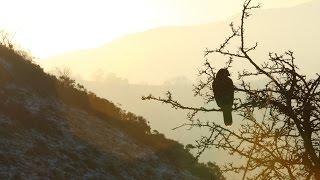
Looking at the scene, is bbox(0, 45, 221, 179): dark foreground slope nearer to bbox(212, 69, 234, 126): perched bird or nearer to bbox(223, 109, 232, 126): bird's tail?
bbox(212, 69, 234, 126): perched bird

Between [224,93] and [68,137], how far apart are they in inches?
675

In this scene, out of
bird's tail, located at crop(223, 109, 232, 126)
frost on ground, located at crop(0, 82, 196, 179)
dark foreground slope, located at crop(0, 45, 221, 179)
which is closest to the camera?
bird's tail, located at crop(223, 109, 232, 126)

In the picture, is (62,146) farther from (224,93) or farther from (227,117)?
(227,117)

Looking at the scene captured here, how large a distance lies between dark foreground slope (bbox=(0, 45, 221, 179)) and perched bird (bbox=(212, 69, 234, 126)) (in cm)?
1162

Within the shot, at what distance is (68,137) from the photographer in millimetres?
22656

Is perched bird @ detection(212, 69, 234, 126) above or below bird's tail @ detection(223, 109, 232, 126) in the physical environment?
above

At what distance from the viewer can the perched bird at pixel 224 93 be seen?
622 centimetres

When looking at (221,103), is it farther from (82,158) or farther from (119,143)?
(119,143)

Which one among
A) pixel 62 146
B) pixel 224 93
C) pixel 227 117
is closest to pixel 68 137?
Result: pixel 62 146

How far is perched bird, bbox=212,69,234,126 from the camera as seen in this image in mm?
6219

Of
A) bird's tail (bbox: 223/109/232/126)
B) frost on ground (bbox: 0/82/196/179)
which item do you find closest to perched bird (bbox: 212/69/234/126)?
bird's tail (bbox: 223/109/232/126)

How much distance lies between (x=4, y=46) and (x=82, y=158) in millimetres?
12746

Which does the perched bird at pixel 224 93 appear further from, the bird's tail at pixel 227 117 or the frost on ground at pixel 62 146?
the frost on ground at pixel 62 146

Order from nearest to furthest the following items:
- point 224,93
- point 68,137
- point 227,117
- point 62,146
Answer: point 227,117 → point 224,93 → point 62,146 → point 68,137
